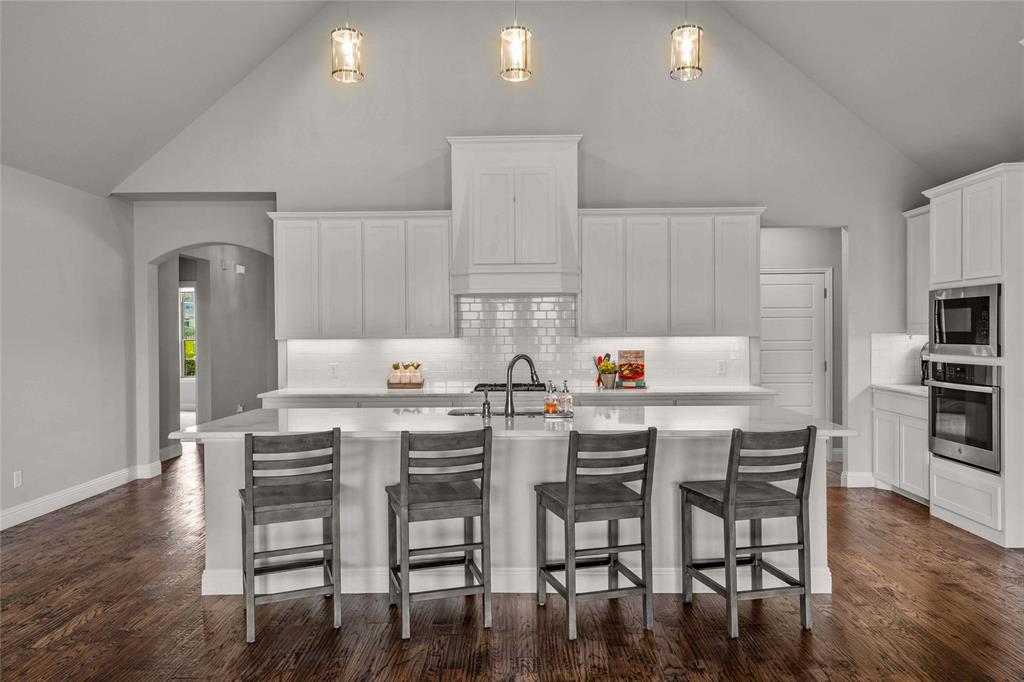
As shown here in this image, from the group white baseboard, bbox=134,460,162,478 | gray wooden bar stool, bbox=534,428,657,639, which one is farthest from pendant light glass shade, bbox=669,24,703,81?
white baseboard, bbox=134,460,162,478

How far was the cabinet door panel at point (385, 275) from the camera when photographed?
651 cm

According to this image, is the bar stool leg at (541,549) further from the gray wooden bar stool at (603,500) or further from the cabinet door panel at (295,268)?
the cabinet door panel at (295,268)

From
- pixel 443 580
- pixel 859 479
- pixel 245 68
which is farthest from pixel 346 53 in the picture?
pixel 859 479

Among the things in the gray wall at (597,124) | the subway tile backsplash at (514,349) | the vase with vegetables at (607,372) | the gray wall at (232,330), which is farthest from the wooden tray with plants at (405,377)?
the gray wall at (232,330)

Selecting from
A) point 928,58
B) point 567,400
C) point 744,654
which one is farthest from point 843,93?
point 744,654

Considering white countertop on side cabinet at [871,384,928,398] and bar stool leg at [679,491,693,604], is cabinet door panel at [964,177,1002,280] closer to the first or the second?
white countertop on side cabinet at [871,384,928,398]

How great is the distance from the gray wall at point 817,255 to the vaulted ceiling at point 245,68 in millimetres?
1456

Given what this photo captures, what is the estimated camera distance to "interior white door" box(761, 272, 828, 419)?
26.7ft

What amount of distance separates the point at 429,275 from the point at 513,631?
148 inches

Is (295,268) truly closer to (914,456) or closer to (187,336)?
(914,456)

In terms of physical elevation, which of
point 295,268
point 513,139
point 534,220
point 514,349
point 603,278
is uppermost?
point 513,139

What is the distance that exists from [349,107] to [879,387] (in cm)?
573

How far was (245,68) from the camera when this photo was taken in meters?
6.66

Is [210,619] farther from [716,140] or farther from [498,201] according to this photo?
[716,140]
